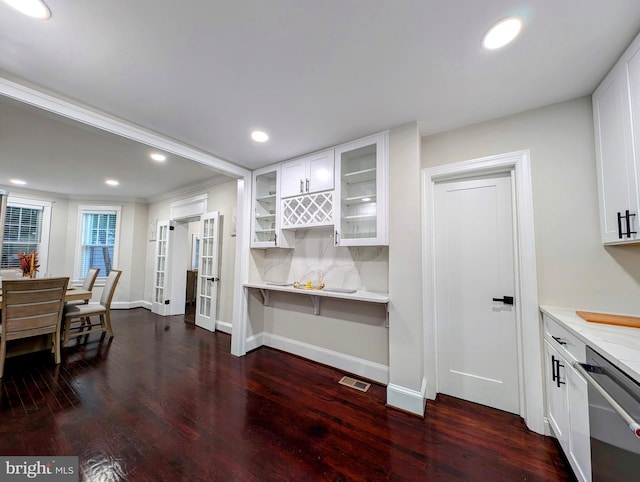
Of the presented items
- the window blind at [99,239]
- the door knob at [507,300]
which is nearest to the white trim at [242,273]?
the door knob at [507,300]

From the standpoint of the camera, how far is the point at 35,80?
171 centimetres

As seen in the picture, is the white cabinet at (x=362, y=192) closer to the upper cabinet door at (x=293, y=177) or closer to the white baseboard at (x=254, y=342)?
the upper cabinet door at (x=293, y=177)

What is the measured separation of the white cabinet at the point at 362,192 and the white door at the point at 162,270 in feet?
13.9

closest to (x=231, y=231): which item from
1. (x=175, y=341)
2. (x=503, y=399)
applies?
(x=175, y=341)

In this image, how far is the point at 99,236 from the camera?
227 inches

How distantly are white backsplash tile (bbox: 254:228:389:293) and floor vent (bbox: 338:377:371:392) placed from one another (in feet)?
3.14

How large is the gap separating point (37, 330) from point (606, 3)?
534 centimetres

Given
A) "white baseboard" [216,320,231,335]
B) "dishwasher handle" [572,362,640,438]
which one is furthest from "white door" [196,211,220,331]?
"dishwasher handle" [572,362,640,438]

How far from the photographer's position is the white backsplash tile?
2.60 m

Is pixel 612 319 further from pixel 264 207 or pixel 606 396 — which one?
pixel 264 207

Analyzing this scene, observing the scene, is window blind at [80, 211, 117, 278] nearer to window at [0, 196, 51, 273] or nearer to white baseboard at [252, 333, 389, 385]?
window at [0, 196, 51, 273]

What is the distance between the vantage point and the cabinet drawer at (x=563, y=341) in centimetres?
131

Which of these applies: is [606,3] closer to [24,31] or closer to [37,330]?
[24,31]

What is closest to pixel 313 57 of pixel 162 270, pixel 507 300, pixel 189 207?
pixel 507 300
